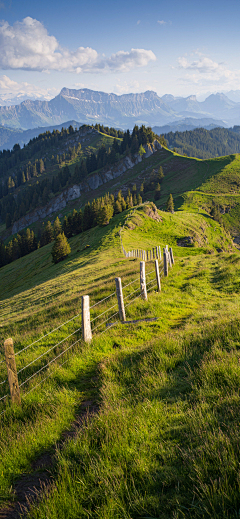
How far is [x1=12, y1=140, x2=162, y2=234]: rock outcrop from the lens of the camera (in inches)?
6895

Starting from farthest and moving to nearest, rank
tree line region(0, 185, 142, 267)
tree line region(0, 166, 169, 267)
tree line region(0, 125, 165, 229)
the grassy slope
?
tree line region(0, 125, 165, 229) < tree line region(0, 166, 169, 267) < tree line region(0, 185, 142, 267) < the grassy slope

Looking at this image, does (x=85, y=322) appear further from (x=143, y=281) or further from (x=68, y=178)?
(x=68, y=178)

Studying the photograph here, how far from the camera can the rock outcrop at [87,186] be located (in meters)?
175

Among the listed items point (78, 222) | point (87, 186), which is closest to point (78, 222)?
point (78, 222)

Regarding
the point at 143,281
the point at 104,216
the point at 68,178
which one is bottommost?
the point at 143,281

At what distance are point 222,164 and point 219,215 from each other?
64.3 meters

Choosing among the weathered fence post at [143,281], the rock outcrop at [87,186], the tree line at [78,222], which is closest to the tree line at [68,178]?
the rock outcrop at [87,186]

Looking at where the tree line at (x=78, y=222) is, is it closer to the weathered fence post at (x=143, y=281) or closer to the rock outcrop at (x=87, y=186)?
the rock outcrop at (x=87, y=186)

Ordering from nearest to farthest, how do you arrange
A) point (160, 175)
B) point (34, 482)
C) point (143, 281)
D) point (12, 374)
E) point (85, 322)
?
point (34, 482), point (12, 374), point (85, 322), point (143, 281), point (160, 175)

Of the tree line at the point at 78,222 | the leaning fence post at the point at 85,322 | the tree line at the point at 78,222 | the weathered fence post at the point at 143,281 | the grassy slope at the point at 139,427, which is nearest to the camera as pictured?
the grassy slope at the point at 139,427

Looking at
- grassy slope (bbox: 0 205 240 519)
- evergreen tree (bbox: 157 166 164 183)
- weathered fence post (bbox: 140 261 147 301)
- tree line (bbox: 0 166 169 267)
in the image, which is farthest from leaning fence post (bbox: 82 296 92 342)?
evergreen tree (bbox: 157 166 164 183)

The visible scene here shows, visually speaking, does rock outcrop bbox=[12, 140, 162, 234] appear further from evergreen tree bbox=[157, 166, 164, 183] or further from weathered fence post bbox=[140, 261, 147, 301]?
weathered fence post bbox=[140, 261, 147, 301]

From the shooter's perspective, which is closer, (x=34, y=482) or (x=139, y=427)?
(x=34, y=482)

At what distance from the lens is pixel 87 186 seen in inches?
7249
